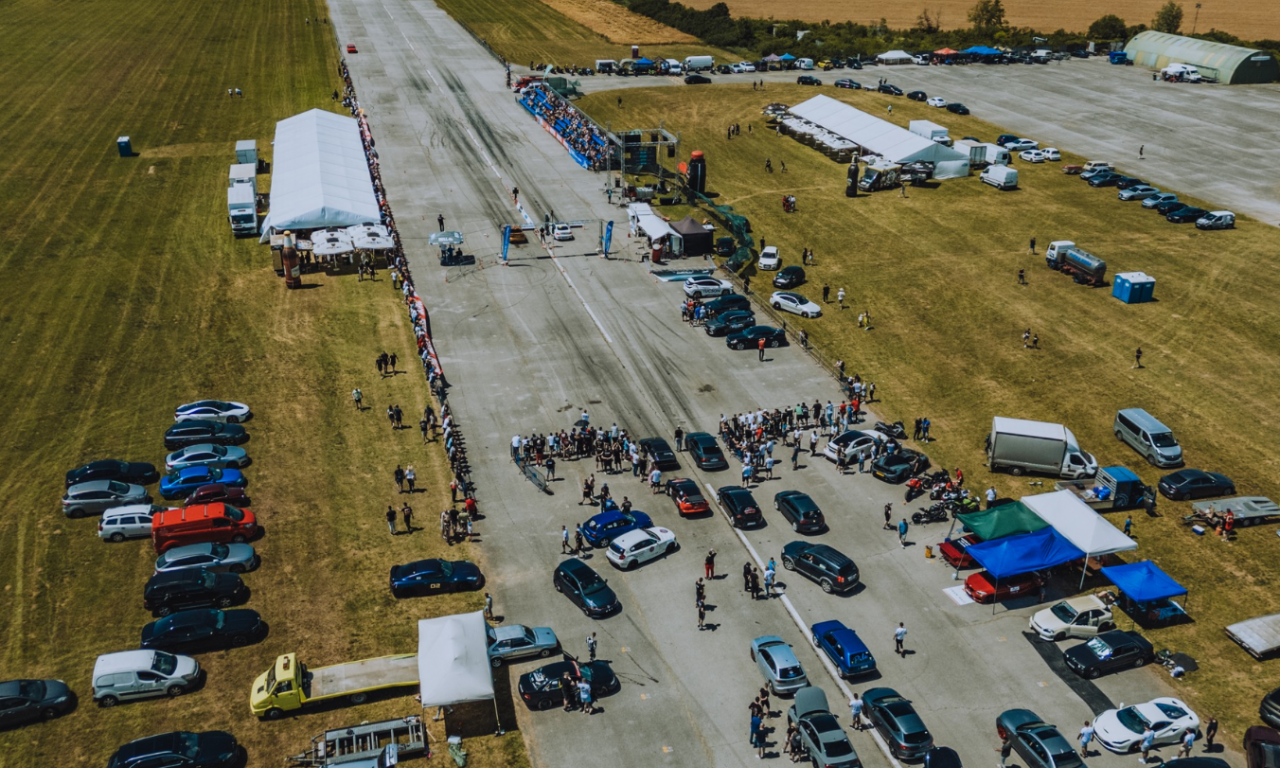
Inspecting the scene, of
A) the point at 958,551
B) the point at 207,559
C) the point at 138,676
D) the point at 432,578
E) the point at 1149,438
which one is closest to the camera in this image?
the point at 138,676

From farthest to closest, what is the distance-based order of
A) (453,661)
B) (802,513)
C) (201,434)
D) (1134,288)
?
(1134,288) → (201,434) → (802,513) → (453,661)

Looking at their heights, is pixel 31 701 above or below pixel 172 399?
below

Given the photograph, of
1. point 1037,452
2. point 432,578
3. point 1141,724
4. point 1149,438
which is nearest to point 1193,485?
point 1149,438

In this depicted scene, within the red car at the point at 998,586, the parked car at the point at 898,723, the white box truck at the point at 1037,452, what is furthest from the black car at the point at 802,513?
the white box truck at the point at 1037,452

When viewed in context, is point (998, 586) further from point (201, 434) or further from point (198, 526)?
point (201, 434)

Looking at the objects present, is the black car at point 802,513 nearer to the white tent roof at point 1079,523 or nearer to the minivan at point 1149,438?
the white tent roof at point 1079,523

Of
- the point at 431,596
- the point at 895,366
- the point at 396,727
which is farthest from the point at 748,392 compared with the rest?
the point at 396,727
